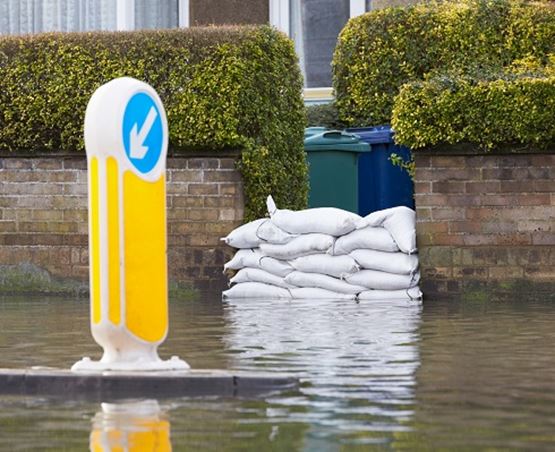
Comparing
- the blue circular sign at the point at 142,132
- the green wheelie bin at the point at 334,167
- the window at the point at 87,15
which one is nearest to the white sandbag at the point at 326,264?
the green wheelie bin at the point at 334,167

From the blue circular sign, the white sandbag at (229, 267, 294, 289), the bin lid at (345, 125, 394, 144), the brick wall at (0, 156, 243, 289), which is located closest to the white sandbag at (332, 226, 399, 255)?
the white sandbag at (229, 267, 294, 289)

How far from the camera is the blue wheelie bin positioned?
53.6ft

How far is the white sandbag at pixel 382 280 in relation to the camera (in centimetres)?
1395

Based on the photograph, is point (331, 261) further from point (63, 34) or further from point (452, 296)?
point (63, 34)

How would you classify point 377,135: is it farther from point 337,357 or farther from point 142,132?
point 142,132

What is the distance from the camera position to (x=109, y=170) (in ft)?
23.2

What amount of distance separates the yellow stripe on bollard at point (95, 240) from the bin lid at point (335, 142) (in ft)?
30.2

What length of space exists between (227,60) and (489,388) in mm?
8359

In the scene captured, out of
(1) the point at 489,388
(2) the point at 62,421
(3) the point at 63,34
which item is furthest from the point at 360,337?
(3) the point at 63,34

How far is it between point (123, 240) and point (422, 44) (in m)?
10.5

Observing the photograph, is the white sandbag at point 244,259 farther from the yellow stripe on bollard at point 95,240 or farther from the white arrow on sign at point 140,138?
the yellow stripe on bollard at point 95,240

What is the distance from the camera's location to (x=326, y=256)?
561 inches

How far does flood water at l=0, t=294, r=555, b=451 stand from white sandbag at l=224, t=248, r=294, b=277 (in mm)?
2182

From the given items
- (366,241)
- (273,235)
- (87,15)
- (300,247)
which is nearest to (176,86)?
(273,235)
